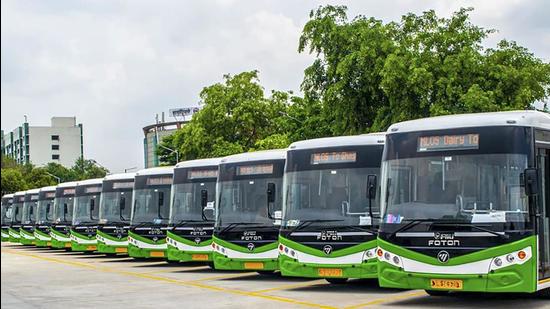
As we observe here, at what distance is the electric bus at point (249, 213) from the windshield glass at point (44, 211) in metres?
21.2

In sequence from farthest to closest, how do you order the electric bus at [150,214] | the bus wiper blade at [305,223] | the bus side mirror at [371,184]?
the electric bus at [150,214]
the bus wiper blade at [305,223]
the bus side mirror at [371,184]

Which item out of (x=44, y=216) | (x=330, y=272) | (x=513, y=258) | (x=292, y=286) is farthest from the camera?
(x=44, y=216)

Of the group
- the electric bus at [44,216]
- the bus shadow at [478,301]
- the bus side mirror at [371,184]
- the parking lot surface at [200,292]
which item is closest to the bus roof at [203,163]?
the parking lot surface at [200,292]

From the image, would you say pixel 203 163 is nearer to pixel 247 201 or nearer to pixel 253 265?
pixel 247 201

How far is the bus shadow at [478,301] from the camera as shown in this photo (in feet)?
44.9

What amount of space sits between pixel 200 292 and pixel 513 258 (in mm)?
7045

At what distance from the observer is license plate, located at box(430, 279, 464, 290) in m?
12.6

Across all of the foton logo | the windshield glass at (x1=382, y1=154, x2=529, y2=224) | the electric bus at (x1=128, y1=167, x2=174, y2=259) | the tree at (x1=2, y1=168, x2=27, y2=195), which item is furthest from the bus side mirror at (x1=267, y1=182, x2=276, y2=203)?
the tree at (x1=2, y1=168, x2=27, y2=195)

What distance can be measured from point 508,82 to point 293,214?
18.8m

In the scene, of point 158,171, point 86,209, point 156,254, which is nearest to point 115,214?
point 158,171

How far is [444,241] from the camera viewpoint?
12.7 metres

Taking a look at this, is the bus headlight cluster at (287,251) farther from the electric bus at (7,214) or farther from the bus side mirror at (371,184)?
the electric bus at (7,214)

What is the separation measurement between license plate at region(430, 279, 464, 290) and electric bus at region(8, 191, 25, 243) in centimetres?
3642

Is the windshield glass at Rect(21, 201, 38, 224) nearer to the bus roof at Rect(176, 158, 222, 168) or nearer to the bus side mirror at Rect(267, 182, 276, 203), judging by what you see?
the bus roof at Rect(176, 158, 222, 168)
